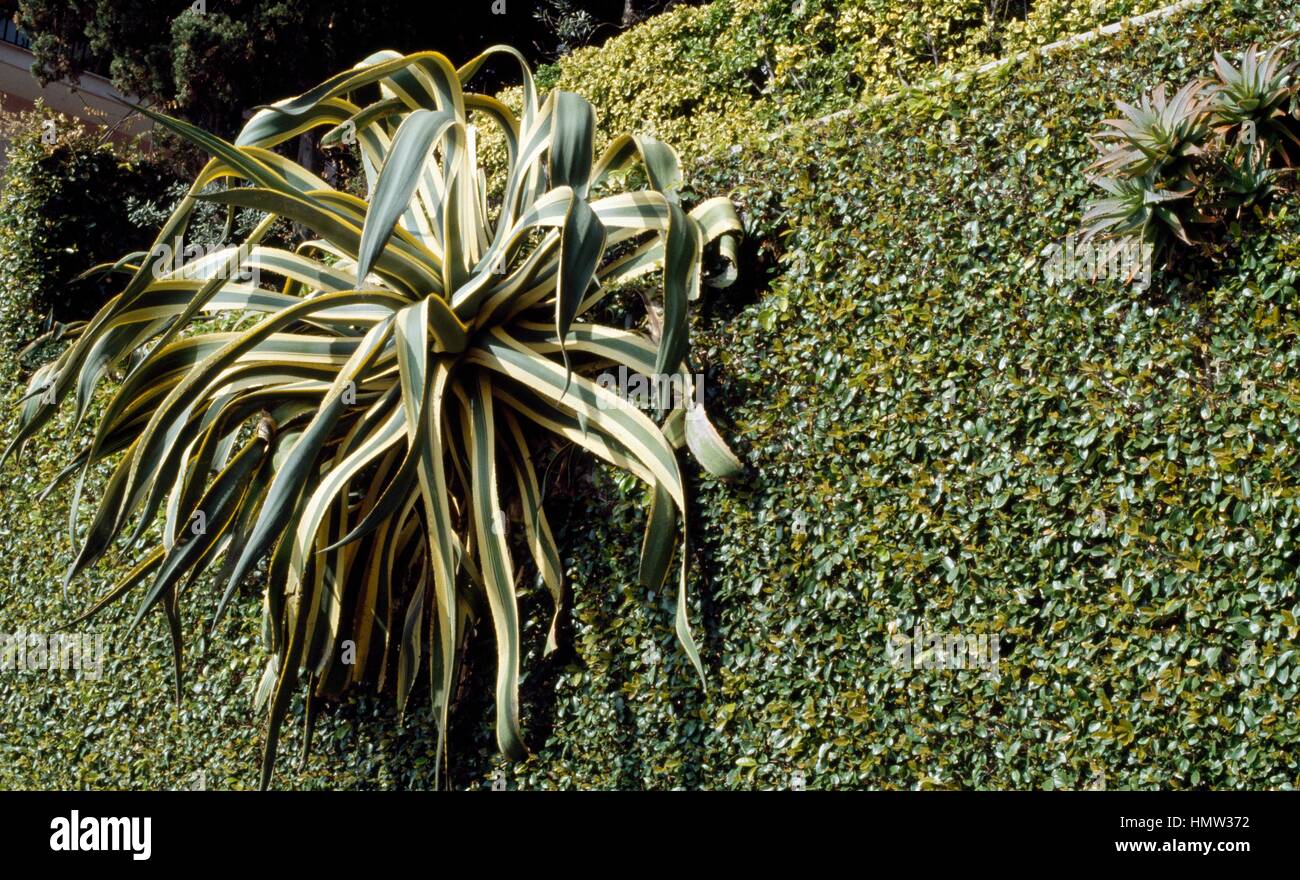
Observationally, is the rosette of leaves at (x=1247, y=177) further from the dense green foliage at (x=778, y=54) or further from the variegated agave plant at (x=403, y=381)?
the dense green foliage at (x=778, y=54)

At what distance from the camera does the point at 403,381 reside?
376cm

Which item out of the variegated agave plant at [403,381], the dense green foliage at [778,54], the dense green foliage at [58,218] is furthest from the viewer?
the dense green foliage at [58,218]

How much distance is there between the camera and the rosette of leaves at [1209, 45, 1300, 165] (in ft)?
9.95

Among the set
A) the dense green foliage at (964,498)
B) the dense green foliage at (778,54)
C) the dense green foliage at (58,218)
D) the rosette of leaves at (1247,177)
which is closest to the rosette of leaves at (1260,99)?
the rosette of leaves at (1247,177)

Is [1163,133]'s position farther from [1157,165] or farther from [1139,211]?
[1139,211]

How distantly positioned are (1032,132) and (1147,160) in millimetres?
525

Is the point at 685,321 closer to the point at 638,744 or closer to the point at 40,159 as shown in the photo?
the point at 638,744

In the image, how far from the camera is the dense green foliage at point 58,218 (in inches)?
287

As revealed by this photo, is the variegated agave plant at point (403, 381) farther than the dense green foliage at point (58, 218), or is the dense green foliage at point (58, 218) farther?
the dense green foliage at point (58, 218)

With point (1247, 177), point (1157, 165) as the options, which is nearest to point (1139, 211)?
point (1157, 165)

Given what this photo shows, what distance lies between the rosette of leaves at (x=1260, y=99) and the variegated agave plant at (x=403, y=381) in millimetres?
1562

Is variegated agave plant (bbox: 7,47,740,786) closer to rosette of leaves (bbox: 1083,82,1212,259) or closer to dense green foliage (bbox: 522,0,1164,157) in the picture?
dense green foliage (bbox: 522,0,1164,157)

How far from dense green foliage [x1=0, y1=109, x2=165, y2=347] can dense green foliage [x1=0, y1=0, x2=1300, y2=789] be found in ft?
14.2

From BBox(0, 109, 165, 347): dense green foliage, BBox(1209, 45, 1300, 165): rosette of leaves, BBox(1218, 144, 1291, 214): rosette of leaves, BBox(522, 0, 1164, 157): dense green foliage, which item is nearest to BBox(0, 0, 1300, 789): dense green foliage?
BBox(1218, 144, 1291, 214): rosette of leaves
